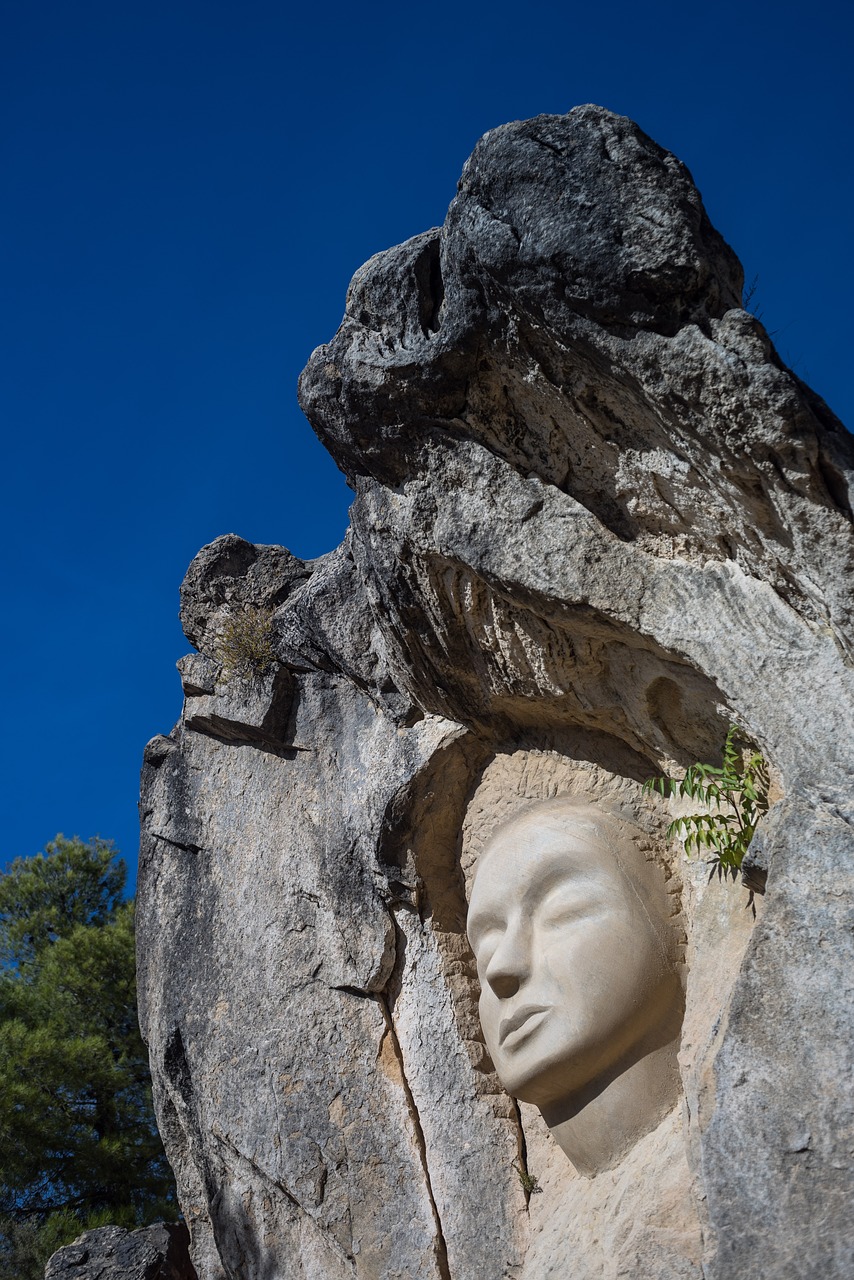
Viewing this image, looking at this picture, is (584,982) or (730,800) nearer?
(730,800)

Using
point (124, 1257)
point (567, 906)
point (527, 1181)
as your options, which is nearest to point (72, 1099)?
point (124, 1257)

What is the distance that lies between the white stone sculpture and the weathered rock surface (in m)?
3.19

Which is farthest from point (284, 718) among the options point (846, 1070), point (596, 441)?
point (846, 1070)

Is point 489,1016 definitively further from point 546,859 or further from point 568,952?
point 546,859

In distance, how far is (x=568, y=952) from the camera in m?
5.02

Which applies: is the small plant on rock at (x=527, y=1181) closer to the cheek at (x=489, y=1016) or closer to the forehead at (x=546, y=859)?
the cheek at (x=489, y=1016)

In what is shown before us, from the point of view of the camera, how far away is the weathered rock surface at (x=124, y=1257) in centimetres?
718

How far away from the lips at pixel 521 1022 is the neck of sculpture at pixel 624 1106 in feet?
1.10

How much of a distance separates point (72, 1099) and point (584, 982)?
754cm

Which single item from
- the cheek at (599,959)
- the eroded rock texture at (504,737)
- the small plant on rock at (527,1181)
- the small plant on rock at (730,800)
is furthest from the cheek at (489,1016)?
the small plant on rock at (730,800)

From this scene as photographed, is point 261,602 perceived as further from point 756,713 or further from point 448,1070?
point 756,713

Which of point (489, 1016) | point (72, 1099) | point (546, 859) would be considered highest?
point (72, 1099)

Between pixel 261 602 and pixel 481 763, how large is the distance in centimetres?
211

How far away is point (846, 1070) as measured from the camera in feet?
12.0
